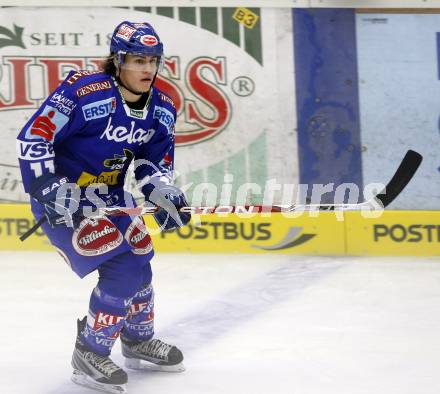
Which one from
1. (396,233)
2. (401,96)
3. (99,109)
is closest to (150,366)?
(99,109)

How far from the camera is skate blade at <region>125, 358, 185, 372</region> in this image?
4.36 metres

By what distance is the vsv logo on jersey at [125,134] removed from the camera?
13.5ft

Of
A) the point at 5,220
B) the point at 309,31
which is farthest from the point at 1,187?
the point at 309,31

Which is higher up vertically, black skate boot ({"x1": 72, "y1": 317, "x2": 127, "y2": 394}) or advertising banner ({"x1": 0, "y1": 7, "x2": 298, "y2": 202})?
advertising banner ({"x1": 0, "y1": 7, "x2": 298, "y2": 202})

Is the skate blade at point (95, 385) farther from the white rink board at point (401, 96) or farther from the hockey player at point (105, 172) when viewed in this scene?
the white rink board at point (401, 96)

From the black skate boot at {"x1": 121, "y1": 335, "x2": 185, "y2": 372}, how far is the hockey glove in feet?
2.27

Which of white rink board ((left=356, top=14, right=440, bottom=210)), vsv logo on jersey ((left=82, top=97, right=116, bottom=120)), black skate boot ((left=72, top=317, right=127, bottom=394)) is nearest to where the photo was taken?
vsv logo on jersey ((left=82, top=97, right=116, bottom=120))

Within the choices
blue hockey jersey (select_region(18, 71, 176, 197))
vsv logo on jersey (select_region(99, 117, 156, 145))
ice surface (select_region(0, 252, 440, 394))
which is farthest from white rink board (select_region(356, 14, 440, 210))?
vsv logo on jersey (select_region(99, 117, 156, 145))

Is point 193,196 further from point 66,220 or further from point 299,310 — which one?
point 66,220

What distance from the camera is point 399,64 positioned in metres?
6.11

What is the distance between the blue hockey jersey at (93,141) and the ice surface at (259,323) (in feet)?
1.97

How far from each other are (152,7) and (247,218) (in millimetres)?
1268

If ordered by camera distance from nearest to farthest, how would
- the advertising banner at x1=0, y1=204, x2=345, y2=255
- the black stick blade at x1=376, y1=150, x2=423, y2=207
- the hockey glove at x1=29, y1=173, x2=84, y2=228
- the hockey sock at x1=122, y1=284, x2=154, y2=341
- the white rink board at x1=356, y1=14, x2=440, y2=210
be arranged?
the hockey glove at x1=29, y1=173, x2=84, y2=228
the hockey sock at x1=122, y1=284, x2=154, y2=341
the black stick blade at x1=376, y1=150, x2=423, y2=207
the white rink board at x1=356, y1=14, x2=440, y2=210
the advertising banner at x1=0, y1=204, x2=345, y2=255

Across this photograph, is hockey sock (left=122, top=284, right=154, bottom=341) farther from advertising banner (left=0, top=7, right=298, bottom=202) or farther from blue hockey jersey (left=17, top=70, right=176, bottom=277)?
advertising banner (left=0, top=7, right=298, bottom=202)
